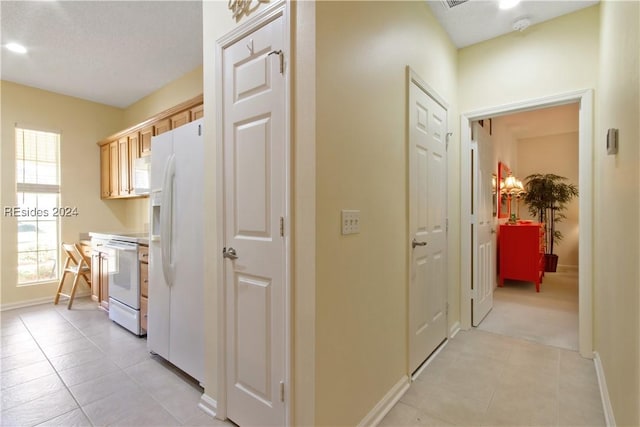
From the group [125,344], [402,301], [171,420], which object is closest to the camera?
[171,420]

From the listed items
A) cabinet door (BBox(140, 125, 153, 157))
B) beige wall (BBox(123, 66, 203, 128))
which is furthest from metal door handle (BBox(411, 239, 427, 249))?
cabinet door (BBox(140, 125, 153, 157))

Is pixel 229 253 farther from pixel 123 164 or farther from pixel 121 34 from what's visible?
pixel 123 164

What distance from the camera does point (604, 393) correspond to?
1765mm

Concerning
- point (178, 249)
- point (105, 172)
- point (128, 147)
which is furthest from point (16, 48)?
point (178, 249)

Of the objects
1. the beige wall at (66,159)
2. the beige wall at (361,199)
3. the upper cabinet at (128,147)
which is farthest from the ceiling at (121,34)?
the beige wall at (361,199)

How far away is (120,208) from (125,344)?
277 centimetres

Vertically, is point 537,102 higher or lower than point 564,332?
higher

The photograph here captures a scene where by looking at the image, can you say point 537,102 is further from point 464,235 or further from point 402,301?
point 402,301

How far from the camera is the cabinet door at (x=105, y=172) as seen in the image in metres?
4.30

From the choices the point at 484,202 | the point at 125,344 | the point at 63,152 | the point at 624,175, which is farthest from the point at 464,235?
the point at 63,152

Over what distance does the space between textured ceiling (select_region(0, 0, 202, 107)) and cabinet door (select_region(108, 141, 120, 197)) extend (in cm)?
77

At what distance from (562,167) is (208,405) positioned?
7197 millimetres

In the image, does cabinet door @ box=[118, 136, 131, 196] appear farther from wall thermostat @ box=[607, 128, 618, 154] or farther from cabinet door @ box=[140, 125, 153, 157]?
wall thermostat @ box=[607, 128, 618, 154]

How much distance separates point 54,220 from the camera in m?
4.03
